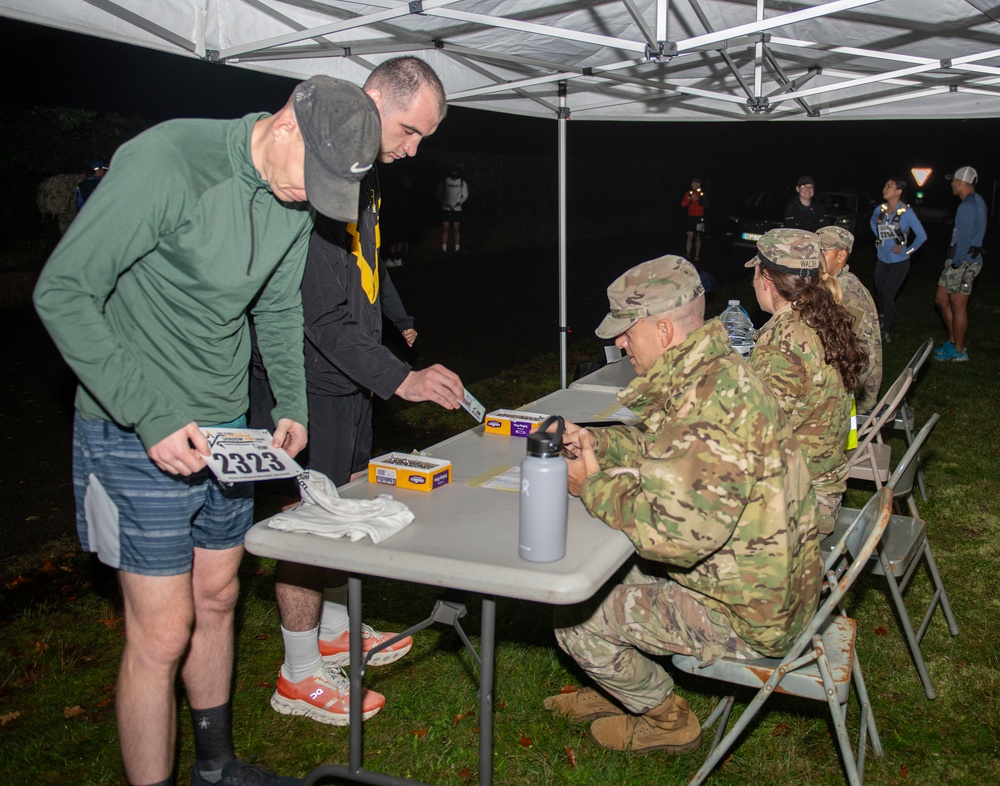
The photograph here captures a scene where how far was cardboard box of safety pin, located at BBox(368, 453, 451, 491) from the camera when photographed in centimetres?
258

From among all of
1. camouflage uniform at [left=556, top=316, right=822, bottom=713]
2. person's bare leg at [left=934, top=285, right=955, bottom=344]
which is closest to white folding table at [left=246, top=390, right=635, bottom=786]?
camouflage uniform at [left=556, top=316, right=822, bottom=713]

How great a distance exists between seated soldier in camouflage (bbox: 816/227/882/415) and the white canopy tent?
0.89m

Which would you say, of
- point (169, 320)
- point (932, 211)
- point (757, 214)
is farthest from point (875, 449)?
point (932, 211)

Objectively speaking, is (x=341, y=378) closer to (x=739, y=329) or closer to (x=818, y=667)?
(x=818, y=667)

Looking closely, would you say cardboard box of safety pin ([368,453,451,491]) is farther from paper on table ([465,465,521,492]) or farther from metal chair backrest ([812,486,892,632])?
metal chair backrest ([812,486,892,632])

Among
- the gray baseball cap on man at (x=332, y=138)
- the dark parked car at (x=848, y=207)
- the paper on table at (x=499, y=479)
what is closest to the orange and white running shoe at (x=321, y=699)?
the paper on table at (x=499, y=479)

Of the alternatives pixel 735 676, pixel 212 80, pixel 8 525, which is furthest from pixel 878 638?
pixel 212 80

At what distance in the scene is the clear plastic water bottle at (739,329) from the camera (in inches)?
192

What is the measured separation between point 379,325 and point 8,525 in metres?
2.86

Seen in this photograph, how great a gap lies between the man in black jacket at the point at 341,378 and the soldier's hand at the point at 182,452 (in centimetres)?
83

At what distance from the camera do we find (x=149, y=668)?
2.18m

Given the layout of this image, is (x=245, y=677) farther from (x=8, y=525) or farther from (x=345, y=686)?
(x=8, y=525)

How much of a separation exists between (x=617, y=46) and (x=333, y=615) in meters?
2.70

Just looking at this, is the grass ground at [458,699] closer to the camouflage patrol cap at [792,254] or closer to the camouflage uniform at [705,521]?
the camouflage uniform at [705,521]
